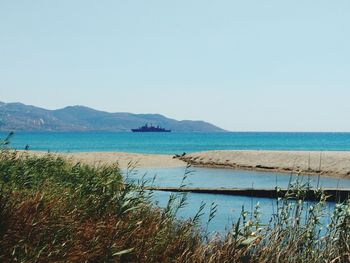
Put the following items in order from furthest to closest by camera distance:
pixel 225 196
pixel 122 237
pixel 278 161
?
pixel 278 161
pixel 225 196
pixel 122 237

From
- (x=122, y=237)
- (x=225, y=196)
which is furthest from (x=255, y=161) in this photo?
(x=122, y=237)

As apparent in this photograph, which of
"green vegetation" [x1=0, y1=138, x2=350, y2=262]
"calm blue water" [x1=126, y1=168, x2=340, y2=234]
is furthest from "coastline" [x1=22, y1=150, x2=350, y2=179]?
"green vegetation" [x1=0, y1=138, x2=350, y2=262]

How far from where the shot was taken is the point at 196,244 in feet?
37.9

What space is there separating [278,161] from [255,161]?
9.15 feet

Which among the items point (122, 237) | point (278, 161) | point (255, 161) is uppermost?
point (122, 237)

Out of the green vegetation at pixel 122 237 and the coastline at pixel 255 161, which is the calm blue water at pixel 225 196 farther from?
the green vegetation at pixel 122 237

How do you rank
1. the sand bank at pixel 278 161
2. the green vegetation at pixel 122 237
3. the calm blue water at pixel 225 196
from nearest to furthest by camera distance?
the green vegetation at pixel 122 237 < the calm blue water at pixel 225 196 < the sand bank at pixel 278 161

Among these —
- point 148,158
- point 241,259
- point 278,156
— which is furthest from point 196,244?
point 148,158

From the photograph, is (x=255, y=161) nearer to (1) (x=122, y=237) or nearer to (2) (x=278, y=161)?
(2) (x=278, y=161)

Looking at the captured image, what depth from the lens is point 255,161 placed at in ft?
215

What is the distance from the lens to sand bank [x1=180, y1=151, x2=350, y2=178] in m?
54.2

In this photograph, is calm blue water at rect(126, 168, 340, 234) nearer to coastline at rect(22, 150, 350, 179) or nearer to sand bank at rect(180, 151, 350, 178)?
sand bank at rect(180, 151, 350, 178)

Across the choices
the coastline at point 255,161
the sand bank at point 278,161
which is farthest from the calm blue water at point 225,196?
the coastline at point 255,161

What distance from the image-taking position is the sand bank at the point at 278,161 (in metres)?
54.2
